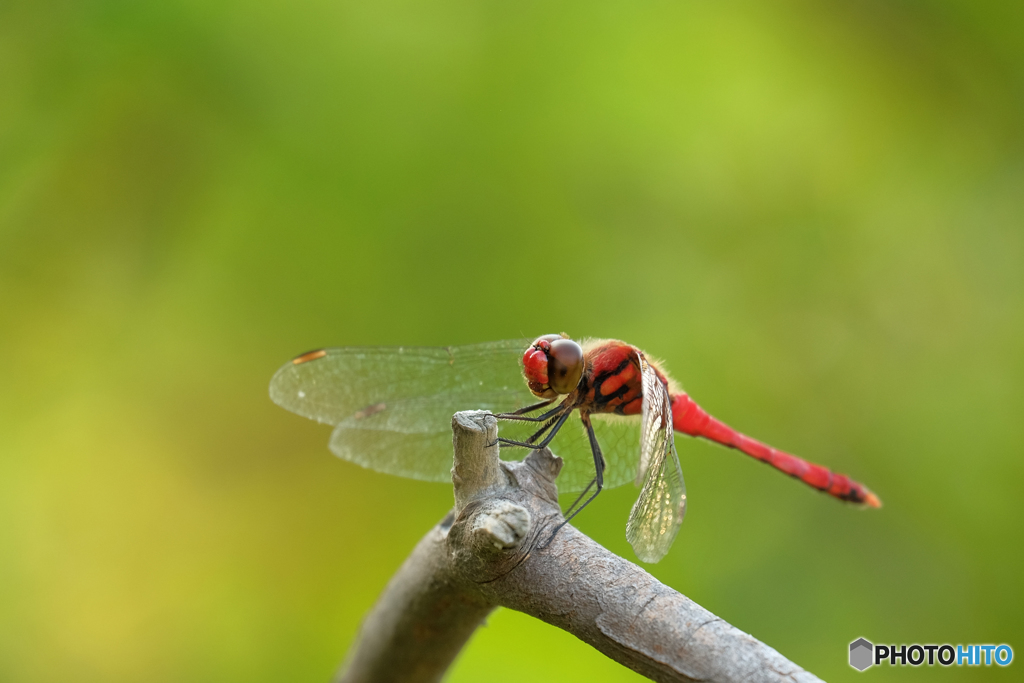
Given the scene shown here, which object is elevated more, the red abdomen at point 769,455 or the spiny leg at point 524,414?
the red abdomen at point 769,455

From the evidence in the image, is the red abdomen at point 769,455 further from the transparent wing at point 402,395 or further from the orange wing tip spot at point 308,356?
the orange wing tip spot at point 308,356

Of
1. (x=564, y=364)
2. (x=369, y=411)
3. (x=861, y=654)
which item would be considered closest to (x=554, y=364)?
(x=564, y=364)

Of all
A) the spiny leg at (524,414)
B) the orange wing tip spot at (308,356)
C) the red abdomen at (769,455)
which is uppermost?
the red abdomen at (769,455)

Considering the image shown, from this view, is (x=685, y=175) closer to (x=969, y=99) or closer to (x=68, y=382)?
(x=969, y=99)

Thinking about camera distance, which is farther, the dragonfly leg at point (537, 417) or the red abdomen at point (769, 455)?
the red abdomen at point (769, 455)

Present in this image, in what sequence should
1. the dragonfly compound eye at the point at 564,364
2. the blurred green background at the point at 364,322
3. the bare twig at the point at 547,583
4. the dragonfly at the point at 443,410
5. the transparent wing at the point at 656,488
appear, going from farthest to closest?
the blurred green background at the point at 364,322, the dragonfly at the point at 443,410, the dragonfly compound eye at the point at 564,364, the transparent wing at the point at 656,488, the bare twig at the point at 547,583

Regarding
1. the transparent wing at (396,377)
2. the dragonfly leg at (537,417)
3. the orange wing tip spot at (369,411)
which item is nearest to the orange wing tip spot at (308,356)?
the transparent wing at (396,377)
